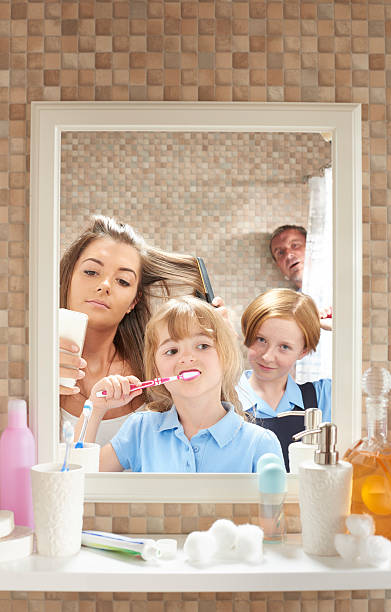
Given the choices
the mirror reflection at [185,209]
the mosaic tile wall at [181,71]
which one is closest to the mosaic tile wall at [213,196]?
the mirror reflection at [185,209]

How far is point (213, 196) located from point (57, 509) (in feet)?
1.94

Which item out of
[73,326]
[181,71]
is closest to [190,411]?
[73,326]

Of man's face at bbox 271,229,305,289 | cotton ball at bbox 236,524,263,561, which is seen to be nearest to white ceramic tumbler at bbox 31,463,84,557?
cotton ball at bbox 236,524,263,561

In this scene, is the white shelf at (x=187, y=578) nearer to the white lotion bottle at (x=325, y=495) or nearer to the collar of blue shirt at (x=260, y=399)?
the white lotion bottle at (x=325, y=495)

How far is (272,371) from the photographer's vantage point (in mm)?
1090

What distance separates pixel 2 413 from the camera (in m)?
1.11

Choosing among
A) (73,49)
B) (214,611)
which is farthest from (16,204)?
(214,611)

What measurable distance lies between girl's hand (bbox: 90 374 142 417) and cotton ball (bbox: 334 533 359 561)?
41cm

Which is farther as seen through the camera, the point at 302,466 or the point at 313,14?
the point at 313,14

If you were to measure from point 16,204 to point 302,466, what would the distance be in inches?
27.2

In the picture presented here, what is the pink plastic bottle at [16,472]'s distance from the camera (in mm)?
1048

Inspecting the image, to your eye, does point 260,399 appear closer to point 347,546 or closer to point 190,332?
point 190,332

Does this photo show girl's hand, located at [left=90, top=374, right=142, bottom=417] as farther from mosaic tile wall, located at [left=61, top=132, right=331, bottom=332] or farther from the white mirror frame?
mosaic tile wall, located at [left=61, top=132, right=331, bottom=332]

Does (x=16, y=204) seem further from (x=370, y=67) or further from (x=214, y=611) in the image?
(x=214, y=611)
